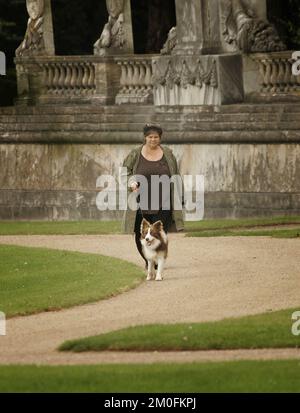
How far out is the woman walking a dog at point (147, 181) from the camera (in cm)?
2412

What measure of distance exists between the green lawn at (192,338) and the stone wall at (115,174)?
1124 centimetres

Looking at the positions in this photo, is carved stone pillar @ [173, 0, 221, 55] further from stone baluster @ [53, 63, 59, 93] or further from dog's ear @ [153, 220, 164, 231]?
dog's ear @ [153, 220, 164, 231]

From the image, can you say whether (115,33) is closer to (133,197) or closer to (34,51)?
(34,51)

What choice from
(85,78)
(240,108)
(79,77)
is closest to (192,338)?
(240,108)

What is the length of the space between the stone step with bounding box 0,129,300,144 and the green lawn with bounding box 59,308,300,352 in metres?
11.3

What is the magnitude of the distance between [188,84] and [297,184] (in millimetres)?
2700

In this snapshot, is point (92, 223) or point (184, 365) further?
point (92, 223)

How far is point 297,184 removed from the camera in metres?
30.9

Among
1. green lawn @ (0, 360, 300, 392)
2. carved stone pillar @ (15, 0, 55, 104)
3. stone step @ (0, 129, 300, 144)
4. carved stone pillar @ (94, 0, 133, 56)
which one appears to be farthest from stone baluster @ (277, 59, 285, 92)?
green lawn @ (0, 360, 300, 392)

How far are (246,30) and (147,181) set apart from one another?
9.16 meters

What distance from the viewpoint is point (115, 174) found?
33094 millimetres

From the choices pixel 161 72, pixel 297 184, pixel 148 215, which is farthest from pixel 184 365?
pixel 161 72
